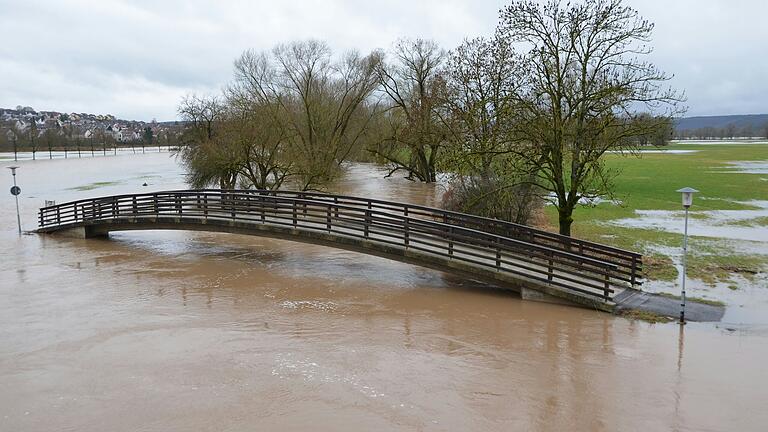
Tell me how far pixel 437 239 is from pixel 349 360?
17.6ft

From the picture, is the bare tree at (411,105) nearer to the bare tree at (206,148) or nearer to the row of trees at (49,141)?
the bare tree at (206,148)

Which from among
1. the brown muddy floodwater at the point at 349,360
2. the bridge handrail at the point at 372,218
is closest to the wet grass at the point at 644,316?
the brown muddy floodwater at the point at 349,360

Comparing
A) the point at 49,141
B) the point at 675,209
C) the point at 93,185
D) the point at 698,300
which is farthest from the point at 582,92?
the point at 49,141

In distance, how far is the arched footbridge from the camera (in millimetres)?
12930

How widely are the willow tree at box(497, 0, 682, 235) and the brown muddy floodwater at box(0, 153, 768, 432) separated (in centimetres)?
553

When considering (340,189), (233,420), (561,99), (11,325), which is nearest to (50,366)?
(11,325)

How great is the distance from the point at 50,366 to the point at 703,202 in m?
30.2

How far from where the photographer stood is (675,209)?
91.2 ft

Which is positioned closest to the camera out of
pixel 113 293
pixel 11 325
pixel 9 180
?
pixel 11 325

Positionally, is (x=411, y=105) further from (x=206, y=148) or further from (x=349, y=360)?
(x=349, y=360)

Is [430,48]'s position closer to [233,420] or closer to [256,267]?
[256,267]

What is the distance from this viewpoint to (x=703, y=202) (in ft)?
96.5

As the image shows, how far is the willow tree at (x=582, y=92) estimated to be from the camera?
1666cm

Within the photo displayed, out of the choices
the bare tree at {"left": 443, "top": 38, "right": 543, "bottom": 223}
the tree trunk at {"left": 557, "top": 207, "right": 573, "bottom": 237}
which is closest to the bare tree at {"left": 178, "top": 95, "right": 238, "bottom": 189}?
the bare tree at {"left": 443, "top": 38, "right": 543, "bottom": 223}
